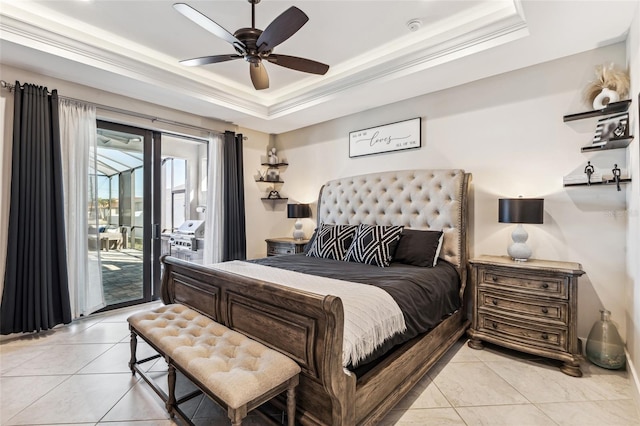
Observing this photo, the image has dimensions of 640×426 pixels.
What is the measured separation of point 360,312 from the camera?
1.73 meters

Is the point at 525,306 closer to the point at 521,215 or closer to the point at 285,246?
the point at 521,215

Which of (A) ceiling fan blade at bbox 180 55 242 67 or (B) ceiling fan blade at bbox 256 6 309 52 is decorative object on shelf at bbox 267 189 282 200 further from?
(B) ceiling fan blade at bbox 256 6 309 52

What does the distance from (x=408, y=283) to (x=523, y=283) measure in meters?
1.07

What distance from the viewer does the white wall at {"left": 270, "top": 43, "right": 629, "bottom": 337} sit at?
2.59m

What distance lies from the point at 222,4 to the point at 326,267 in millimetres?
2419

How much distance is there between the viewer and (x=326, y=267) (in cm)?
287

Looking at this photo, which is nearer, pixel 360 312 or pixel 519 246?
pixel 360 312

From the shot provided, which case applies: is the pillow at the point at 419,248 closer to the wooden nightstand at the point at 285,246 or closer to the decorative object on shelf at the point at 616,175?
the decorative object on shelf at the point at 616,175

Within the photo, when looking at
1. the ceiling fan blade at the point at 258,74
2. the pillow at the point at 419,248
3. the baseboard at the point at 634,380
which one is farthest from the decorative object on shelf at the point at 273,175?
the baseboard at the point at 634,380

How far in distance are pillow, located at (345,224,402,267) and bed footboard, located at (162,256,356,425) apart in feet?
4.70

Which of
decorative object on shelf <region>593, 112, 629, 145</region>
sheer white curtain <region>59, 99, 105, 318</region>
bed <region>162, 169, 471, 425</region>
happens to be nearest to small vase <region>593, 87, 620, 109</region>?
decorative object on shelf <region>593, 112, 629, 145</region>

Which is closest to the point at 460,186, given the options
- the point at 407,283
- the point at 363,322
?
the point at 407,283

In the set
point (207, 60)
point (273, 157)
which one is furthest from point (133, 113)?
point (273, 157)

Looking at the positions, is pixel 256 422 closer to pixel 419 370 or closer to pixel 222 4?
pixel 419 370
